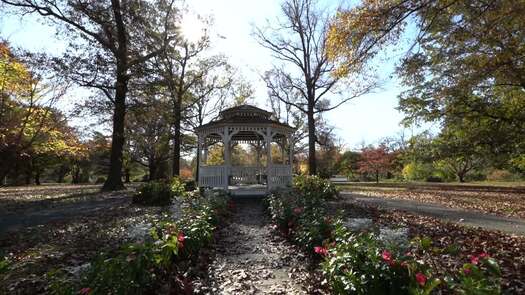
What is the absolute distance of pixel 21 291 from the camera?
385 centimetres

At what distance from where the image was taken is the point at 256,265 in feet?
19.2

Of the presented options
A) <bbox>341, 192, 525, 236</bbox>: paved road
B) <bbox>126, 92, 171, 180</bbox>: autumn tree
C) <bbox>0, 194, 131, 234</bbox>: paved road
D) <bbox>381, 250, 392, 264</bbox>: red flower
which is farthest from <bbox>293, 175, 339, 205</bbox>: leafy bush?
<bbox>126, 92, 171, 180</bbox>: autumn tree

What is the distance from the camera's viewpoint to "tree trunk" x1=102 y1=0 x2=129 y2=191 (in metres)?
17.2

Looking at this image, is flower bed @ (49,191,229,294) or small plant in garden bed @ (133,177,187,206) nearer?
flower bed @ (49,191,229,294)

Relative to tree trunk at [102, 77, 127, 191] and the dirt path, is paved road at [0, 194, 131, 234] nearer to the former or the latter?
the dirt path

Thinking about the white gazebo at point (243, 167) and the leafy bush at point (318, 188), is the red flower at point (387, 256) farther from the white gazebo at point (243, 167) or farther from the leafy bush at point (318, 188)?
the white gazebo at point (243, 167)

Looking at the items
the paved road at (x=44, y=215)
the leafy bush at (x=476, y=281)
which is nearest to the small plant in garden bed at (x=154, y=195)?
the paved road at (x=44, y=215)

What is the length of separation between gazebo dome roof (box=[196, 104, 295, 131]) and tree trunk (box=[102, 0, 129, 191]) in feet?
13.8

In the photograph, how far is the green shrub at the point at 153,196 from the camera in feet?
41.3

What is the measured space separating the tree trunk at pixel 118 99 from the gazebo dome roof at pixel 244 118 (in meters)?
4.22

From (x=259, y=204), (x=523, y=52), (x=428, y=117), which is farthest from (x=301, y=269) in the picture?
(x=428, y=117)

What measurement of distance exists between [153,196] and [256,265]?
783 centimetres

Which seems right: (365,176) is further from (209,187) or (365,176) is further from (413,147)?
(209,187)

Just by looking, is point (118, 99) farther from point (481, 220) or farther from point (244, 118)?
point (481, 220)
